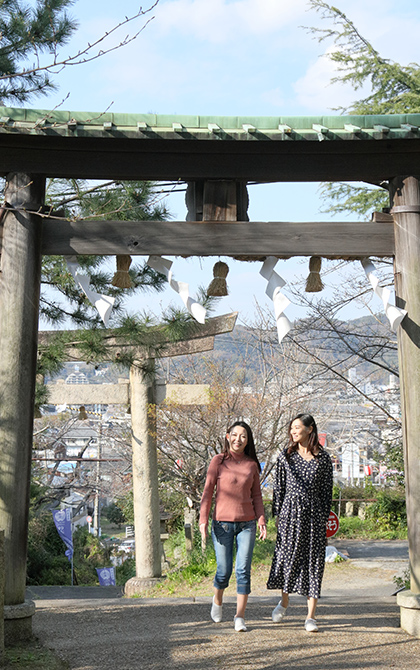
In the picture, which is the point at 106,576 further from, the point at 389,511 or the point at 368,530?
the point at 389,511

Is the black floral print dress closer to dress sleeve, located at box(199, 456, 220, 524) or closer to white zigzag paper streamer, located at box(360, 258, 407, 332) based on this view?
dress sleeve, located at box(199, 456, 220, 524)

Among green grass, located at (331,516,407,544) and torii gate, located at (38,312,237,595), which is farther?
green grass, located at (331,516,407,544)

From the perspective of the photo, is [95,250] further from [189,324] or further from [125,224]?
[189,324]

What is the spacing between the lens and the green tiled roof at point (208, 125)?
4207 millimetres

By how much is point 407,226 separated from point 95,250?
2110 mm

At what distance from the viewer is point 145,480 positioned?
1020 centimetres

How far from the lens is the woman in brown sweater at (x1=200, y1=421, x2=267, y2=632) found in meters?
4.39

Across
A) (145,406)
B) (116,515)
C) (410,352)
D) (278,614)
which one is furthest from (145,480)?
(116,515)

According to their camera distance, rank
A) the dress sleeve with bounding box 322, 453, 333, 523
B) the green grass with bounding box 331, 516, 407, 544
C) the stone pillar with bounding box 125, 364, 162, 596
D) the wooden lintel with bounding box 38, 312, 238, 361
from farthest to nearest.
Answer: the green grass with bounding box 331, 516, 407, 544 → the stone pillar with bounding box 125, 364, 162, 596 → the wooden lintel with bounding box 38, 312, 238, 361 → the dress sleeve with bounding box 322, 453, 333, 523

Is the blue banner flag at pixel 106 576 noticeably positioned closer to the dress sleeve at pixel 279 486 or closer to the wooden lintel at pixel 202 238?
the dress sleeve at pixel 279 486

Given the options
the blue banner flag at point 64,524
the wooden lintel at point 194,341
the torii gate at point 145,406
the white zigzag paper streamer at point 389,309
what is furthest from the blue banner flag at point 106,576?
the white zigzag paper streamer at point 389,309

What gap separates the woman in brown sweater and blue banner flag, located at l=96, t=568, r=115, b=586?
11.3 metres

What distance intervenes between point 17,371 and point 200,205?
1675 mm

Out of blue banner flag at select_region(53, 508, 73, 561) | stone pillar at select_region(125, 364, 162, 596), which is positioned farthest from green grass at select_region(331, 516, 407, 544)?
blue banner flag at select_region(53, 508, 73, 561)
